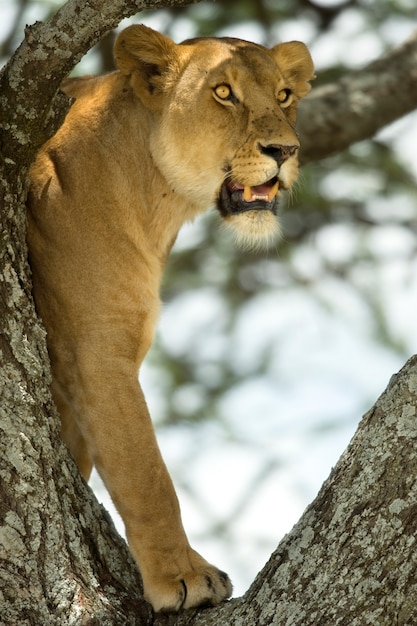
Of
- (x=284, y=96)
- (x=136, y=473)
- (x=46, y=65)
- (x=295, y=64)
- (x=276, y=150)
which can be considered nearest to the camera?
(x=46, y=65)

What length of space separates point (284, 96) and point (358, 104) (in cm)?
207

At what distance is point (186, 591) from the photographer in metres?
3.67

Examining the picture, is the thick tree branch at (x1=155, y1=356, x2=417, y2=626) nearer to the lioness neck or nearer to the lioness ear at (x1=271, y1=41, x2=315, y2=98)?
the lioness neck

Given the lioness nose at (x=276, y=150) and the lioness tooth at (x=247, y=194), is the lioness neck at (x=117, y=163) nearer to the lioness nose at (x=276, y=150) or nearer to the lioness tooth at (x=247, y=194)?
the lioness tooth at (x=247, y=194)

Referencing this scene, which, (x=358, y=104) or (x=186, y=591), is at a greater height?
(x=358, y=104)

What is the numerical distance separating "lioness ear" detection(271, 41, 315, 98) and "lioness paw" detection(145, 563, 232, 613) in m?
2.07

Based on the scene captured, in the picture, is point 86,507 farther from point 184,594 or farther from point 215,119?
point 215,119

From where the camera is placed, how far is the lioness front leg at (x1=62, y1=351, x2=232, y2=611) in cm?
377

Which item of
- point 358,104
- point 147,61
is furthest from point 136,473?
point 358,104

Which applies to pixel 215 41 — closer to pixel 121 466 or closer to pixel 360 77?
pixel 121 466

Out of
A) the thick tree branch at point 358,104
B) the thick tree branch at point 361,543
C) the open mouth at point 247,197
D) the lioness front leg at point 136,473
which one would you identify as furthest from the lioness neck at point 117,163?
the thick tree branch at point 358,104

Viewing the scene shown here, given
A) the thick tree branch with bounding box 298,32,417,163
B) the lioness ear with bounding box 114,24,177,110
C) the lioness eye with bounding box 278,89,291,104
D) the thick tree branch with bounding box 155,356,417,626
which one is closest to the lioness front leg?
the thick tree branch with bounding box 155,356,417,626

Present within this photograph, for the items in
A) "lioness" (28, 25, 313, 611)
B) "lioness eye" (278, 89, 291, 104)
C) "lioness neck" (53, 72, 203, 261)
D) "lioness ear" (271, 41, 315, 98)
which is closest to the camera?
"lioness" (28, 25, 313, 611)

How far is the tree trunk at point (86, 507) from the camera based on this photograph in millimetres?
2898
